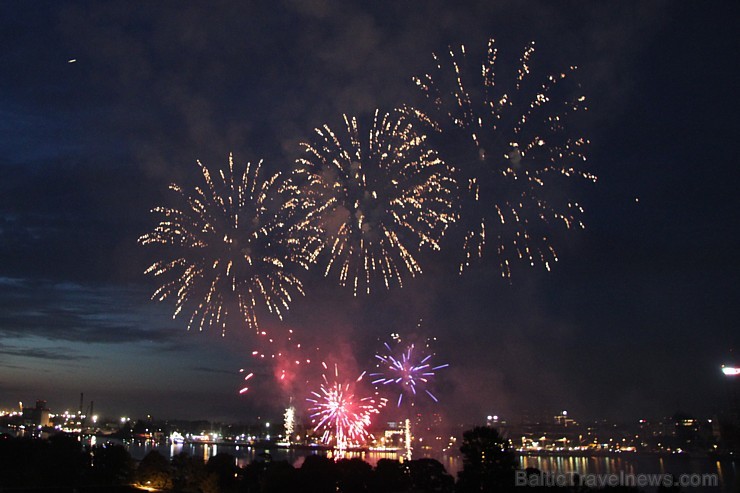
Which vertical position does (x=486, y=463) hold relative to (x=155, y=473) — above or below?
above

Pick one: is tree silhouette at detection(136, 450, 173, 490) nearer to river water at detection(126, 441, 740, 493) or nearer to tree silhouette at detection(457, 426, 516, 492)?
river water at detection(126, 441, 740, 493)

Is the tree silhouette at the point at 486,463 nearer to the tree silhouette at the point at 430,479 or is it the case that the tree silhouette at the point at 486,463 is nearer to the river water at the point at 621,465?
the tree silhouette at the point at 430,479

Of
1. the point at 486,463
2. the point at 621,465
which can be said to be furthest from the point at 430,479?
the point at 621,465

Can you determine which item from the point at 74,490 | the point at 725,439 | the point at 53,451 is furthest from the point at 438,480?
the point at 725,439

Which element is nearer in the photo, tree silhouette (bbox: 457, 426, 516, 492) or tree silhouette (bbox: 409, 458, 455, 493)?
tree silhouette (bbox: 457, 426, 516, 492)

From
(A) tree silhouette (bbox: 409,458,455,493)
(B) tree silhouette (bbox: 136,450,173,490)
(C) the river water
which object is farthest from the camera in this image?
(C) the river water

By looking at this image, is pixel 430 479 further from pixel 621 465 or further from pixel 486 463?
pixel 621 465

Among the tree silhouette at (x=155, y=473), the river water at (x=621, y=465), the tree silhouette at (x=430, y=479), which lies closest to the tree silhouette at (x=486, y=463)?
the tree silhouette at (x=430, y=479)

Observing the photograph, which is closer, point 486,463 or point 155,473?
point 486,463

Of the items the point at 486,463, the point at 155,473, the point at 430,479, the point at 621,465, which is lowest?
the point at 621,465

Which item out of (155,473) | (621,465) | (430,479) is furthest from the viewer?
(621,465)

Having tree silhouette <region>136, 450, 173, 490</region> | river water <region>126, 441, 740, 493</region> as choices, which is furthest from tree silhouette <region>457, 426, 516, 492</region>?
river water <region>126, 441, 740, 493</region>

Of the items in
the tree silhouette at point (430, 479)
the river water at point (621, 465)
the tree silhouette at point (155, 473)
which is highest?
the tree silhouette at point (430, 479)

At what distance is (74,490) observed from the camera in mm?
39969
